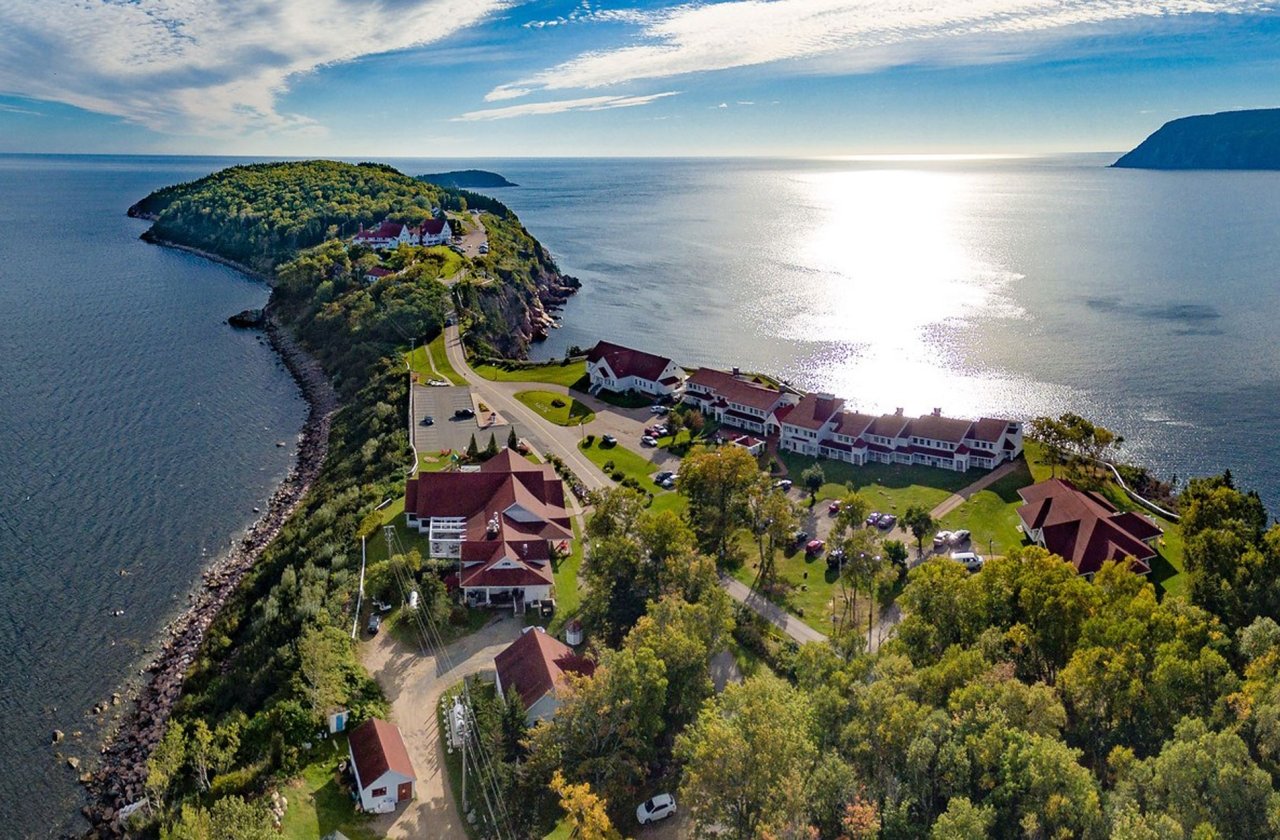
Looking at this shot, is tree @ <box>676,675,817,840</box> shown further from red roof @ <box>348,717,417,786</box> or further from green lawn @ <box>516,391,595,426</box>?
green lawn @ <box>516,391,595,426</box>

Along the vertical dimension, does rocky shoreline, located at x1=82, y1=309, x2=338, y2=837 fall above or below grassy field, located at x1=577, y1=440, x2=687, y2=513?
below

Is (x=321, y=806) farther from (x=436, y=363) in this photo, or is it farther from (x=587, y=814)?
(x=436, y=363)

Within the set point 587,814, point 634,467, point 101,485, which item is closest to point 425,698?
point 587,814

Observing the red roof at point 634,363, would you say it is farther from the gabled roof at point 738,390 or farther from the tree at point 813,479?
the tree at point 813,479

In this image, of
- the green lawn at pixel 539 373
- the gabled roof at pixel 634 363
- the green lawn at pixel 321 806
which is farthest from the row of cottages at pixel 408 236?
the green lawn at pixel 321 806

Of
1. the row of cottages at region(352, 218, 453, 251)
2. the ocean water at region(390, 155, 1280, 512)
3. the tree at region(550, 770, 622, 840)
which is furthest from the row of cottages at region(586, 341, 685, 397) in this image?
the row of cottages at region(352, 218, 453, 251)

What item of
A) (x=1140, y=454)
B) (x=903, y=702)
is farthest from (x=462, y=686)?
(x=1140, y=454)
